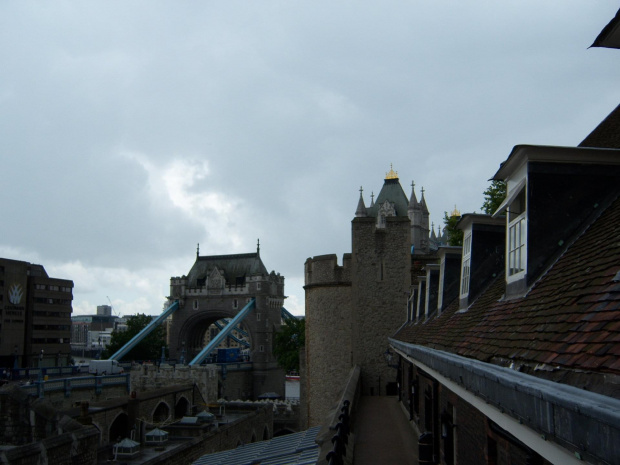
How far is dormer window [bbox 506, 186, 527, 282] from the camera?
4918 millimetres

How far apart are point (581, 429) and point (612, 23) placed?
11.6ft

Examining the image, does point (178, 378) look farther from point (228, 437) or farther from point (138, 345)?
point (138, 345)

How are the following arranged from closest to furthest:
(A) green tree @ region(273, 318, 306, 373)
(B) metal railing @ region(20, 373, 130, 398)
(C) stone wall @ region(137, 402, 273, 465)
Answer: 1. (C) stone wall @ region(137, 402, 273, 465)
2. (B) metal railing @ region(20, 373, 130, 398)
3. (A) green tree @ region(273, 318, 306, 373)

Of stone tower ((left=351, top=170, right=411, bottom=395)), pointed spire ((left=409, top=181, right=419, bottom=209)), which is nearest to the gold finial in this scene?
pointed spire ((left=409, top=181, right=419, bottom=209))

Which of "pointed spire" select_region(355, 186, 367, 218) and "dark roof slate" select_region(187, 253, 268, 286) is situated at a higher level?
"pointed spire" select_region(355, 186, 367, 218)

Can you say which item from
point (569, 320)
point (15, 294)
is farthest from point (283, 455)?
point (15, 294)

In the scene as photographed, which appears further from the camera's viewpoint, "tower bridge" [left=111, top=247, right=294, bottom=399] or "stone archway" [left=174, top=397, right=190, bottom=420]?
"tower bridge" [left=111, top=247, right=294, bottom=399]

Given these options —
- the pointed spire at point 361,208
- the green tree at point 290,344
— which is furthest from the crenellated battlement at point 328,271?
the pointed spire at point 361,208

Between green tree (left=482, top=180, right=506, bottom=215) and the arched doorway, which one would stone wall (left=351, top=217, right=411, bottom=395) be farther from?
the arched doorway

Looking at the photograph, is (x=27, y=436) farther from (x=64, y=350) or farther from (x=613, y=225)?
(x=64, y=350)

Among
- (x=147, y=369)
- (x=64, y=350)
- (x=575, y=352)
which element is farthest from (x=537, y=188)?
(x=64, y=350)

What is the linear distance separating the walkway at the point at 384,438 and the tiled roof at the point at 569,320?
4.83m

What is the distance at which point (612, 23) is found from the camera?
434 cm

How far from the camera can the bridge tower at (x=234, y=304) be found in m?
62.3
